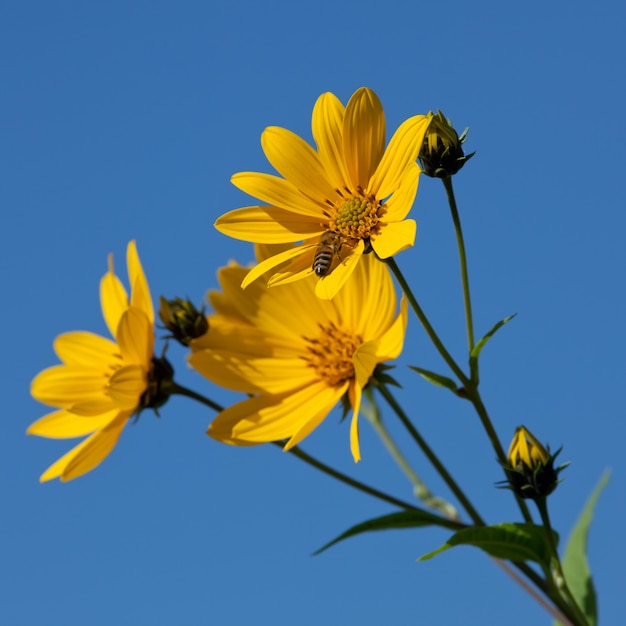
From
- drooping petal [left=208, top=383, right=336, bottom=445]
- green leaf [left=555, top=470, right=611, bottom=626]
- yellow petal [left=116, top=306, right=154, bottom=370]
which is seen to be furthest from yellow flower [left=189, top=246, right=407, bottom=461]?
green leaf [left=555, top=470, right=611, bottom=626]

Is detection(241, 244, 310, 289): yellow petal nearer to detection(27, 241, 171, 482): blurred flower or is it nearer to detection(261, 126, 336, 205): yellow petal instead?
detection(261, 126, 336, 205): yellow petal

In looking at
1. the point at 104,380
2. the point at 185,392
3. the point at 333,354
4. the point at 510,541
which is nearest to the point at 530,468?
the point at 510,541

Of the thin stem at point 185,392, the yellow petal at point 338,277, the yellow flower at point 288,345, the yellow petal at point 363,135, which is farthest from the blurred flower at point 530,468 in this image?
the thin stem at point 185,392

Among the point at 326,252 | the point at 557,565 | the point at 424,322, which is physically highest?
the point at 326,252

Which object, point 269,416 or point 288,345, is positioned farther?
point 288,345

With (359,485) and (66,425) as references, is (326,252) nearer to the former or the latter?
(359,485)

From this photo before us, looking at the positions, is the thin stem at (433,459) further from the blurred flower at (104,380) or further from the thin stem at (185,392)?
the blurred flower at (104,380)

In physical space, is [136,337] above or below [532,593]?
above
